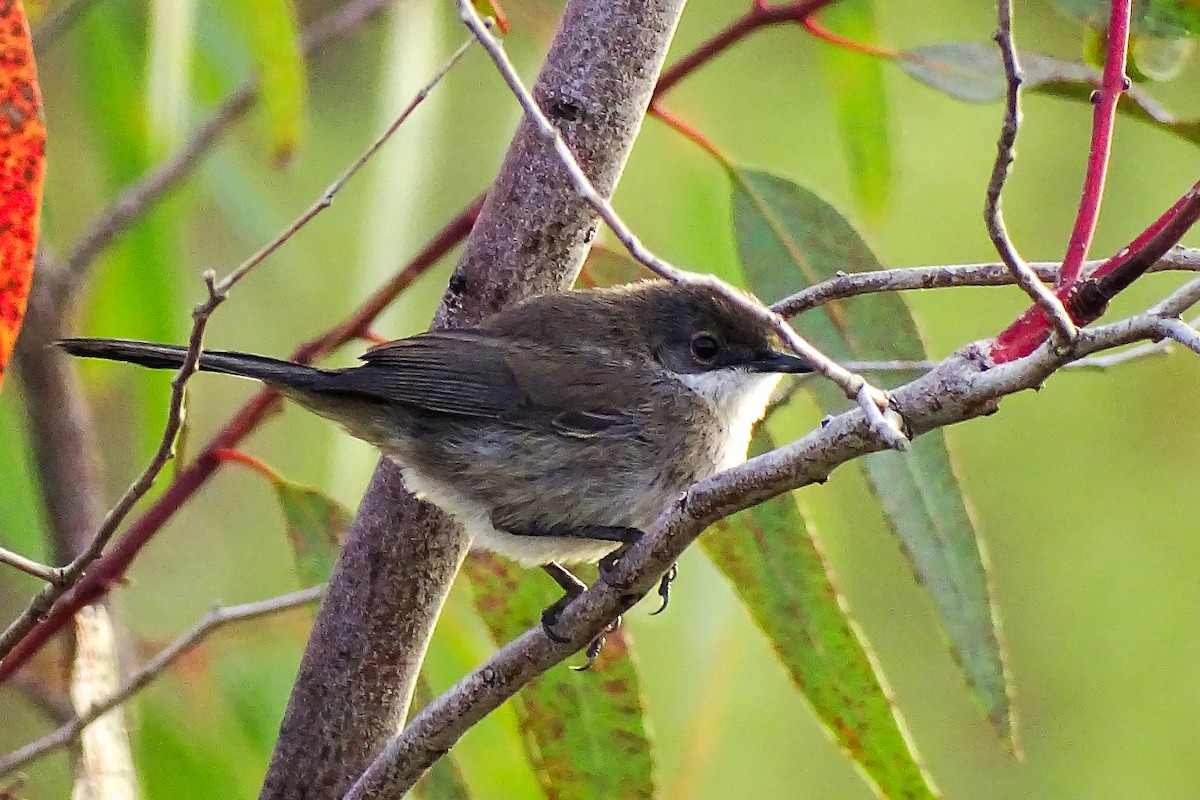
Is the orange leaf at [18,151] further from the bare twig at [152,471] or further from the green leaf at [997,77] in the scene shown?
the green leaf at [997,77]

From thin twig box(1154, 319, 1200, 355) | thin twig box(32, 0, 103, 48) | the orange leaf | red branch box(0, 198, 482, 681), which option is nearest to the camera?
thin twig box(1154, 319, 1200, 355)

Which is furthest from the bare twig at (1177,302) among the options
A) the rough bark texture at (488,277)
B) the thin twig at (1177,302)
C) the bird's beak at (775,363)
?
the bird's beak at (775,363)

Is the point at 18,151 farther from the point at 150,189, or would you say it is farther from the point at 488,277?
the point at 150,189

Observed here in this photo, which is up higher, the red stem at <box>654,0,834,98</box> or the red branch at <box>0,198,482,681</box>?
the red stem at <box>654,0,834,98</box>

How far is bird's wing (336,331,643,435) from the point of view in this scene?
2309 millimetres

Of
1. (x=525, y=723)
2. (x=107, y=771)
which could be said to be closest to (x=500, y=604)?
(x=525, y=723)

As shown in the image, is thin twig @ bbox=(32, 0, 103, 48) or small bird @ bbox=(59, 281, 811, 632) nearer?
small bird @ bbox=(59, 281, 811, 632)

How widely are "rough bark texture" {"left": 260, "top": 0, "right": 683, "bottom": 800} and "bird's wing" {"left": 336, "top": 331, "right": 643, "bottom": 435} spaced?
491 millimetres

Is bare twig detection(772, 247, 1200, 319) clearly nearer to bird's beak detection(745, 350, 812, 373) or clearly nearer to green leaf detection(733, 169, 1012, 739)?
green leaf detection(733, 169, 1012, 739)

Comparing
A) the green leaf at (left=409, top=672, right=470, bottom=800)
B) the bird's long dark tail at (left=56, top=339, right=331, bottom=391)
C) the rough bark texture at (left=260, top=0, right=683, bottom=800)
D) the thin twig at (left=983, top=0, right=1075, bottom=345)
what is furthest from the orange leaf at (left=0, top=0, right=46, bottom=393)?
the thin twig at (left=983, top=0, right=1075, bottom=345)

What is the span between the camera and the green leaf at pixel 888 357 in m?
2.01

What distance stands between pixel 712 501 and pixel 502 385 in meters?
1.16

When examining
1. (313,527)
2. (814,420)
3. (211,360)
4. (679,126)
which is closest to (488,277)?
(679,126)

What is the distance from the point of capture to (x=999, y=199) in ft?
3.83
